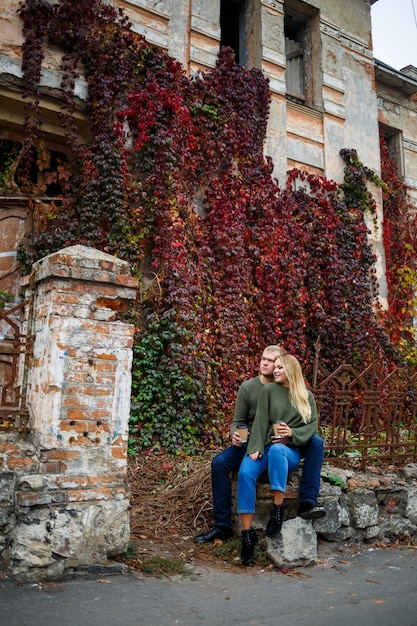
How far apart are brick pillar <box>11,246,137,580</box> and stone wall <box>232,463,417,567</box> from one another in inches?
48.9

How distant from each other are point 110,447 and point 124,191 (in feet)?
15.0

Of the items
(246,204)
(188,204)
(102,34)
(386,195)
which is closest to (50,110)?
(102,34)

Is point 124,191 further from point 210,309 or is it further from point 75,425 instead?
point 75,425

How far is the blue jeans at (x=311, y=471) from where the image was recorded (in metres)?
4.92

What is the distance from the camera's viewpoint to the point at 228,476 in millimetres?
5172

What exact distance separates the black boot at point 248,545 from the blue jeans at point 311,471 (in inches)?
21.3

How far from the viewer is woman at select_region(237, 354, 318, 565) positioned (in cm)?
469

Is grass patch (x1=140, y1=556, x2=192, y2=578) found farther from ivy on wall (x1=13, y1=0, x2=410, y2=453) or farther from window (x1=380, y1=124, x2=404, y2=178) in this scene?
window (x1=380, y1=124, x2=404, y2=178)

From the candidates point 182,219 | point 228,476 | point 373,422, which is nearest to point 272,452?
point 228,476

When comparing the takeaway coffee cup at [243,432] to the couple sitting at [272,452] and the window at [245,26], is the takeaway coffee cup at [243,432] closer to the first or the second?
the couple sitting at [272,452]

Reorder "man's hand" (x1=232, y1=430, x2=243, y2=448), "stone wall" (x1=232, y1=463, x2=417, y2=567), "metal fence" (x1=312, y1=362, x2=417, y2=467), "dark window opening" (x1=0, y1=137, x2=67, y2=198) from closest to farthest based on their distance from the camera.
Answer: "stone wall" (x1=232, y1=463, x2=417, y2=567) < "man's hand" (x1=232, y1=430, x2=243, y2=448) < "metal fence" (x1=312, y1=362, x2=417, y2=467) < "dark window opening" (x1=0, y1=137, x2=67, y2=198)

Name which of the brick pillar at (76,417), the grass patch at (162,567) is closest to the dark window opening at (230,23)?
the brick pillar at (76,417)

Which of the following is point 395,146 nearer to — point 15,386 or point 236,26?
point 236,26

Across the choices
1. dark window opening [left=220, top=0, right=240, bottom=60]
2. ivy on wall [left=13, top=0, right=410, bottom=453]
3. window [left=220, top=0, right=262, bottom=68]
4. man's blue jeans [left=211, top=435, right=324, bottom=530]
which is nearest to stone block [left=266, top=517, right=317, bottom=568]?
man's blue jeans [left=211, top=435, right=324, bottom=530]
